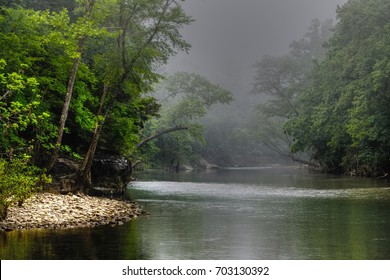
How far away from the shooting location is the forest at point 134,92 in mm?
27672

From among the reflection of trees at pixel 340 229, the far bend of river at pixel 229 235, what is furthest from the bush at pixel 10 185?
the reflection of trees at pixel 340 229

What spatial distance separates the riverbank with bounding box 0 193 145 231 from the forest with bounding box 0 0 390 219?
2.39 ft

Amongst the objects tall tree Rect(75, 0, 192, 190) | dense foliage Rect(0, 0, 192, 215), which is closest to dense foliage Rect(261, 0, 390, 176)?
tall tree Rect(75, 0, 192, 190)

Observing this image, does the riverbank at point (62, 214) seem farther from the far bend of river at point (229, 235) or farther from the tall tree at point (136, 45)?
the tall tree at point (136, 45)

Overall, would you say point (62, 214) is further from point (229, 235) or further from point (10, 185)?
point (229, 235)

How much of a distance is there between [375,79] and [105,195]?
29.6 metres

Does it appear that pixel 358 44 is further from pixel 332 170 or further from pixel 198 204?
pixel 198 204

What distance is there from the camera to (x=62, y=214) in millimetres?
22359

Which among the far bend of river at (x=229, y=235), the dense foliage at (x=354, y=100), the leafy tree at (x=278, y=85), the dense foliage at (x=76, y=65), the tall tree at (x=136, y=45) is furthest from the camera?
the leafy tree at (x=278, y=85)

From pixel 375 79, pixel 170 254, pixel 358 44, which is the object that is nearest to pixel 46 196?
pixel 170 254

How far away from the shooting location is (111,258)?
1513 cm

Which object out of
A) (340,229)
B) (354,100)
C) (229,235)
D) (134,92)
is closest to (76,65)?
(134,92)

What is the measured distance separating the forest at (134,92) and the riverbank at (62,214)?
2.39 feet

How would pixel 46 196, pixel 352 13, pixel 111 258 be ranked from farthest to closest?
pixel 352 13, pixel 46 196, pixel 111 258
